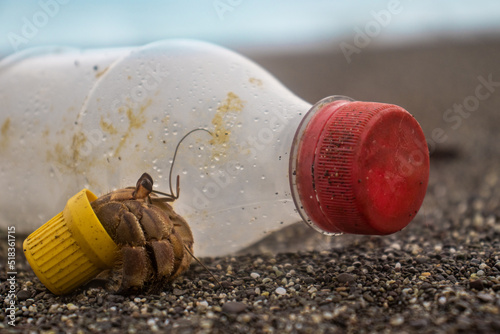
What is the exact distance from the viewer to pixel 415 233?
101 inches

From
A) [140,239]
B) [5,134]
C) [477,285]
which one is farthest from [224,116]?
[5,134]

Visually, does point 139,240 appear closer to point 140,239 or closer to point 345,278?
point 140,239

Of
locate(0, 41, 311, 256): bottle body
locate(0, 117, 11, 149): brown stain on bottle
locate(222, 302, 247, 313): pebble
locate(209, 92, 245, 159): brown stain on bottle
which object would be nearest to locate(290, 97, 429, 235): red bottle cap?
locate(0, 41, 311, 256): bottle body

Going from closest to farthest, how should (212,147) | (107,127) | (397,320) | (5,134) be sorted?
(397,320) < (212,147) < (107,127) < (5,134)

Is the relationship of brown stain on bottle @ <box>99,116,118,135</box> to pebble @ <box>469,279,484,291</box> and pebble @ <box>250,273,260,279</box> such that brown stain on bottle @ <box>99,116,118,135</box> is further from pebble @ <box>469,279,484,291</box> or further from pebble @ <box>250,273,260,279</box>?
pebble @ <box>469,279,484,291</box>

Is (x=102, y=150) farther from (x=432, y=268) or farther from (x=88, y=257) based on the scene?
(x=432, y=268)

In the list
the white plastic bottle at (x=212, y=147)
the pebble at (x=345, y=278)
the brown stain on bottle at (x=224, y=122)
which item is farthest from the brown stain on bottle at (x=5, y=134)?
the pebble at (x=345, y=278)

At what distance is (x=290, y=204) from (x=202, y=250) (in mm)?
499

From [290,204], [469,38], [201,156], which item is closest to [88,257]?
[201,156]

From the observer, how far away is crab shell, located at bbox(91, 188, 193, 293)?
1.60 m

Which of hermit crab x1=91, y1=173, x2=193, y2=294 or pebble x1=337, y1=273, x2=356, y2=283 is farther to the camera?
pebble x1=337, y1=273, x2=356, y2=283

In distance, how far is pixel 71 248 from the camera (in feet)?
5.36

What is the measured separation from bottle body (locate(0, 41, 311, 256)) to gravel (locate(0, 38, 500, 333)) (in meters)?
0.24

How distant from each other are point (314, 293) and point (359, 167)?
0.47m
